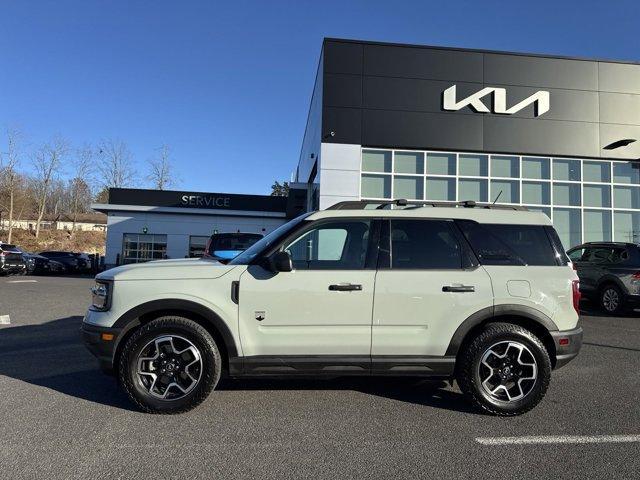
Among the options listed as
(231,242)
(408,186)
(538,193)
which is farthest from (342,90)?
(231,242)

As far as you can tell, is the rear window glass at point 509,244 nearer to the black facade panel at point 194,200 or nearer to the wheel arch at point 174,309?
the wheel arch at point 174,309

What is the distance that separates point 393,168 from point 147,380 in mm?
14739

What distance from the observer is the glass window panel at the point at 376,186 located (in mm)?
17828

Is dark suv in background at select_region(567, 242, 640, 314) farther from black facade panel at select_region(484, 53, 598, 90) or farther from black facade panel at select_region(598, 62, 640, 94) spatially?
black facade panel at select_region(598, 62, 640, 94)

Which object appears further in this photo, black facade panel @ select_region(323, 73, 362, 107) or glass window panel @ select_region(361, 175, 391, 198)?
glass window panel @ select_region(361, 175, 391, 198)

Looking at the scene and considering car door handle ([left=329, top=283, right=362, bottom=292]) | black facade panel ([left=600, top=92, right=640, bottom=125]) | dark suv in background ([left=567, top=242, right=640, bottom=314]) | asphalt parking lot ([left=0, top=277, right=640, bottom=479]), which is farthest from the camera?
black facade panel ([left=600, top=92, right=640, bottom=125])

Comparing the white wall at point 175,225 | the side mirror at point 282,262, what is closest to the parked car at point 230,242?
the side mirror at point 282,262

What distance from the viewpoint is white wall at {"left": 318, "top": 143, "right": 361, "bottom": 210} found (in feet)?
56.6

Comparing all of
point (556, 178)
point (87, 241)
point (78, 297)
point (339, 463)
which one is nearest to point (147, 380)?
point (339, 463)

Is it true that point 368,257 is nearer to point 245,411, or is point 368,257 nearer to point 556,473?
point 245,411

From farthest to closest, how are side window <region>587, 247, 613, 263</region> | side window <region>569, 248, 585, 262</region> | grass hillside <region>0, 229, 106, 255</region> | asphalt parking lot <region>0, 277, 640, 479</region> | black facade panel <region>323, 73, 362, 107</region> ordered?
grass hillside <region>0, 229, 106, 255</region>, black facade panel <region>323, 73, 362, 107</region>, side window <region>569, 248, 585, 262</region>, side window <region>587, 247, 613, 263</region>, asphalt parking lot <region>0, 277, 640, 479</region>

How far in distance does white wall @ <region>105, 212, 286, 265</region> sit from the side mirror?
28.6 metres

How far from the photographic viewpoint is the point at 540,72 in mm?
18156

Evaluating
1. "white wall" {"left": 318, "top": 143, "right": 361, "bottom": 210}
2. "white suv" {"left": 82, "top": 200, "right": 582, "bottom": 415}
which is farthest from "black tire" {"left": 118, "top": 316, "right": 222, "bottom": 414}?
"white wall" {"left": 318, "top": 143, "right": 361, "bottom": 210}
